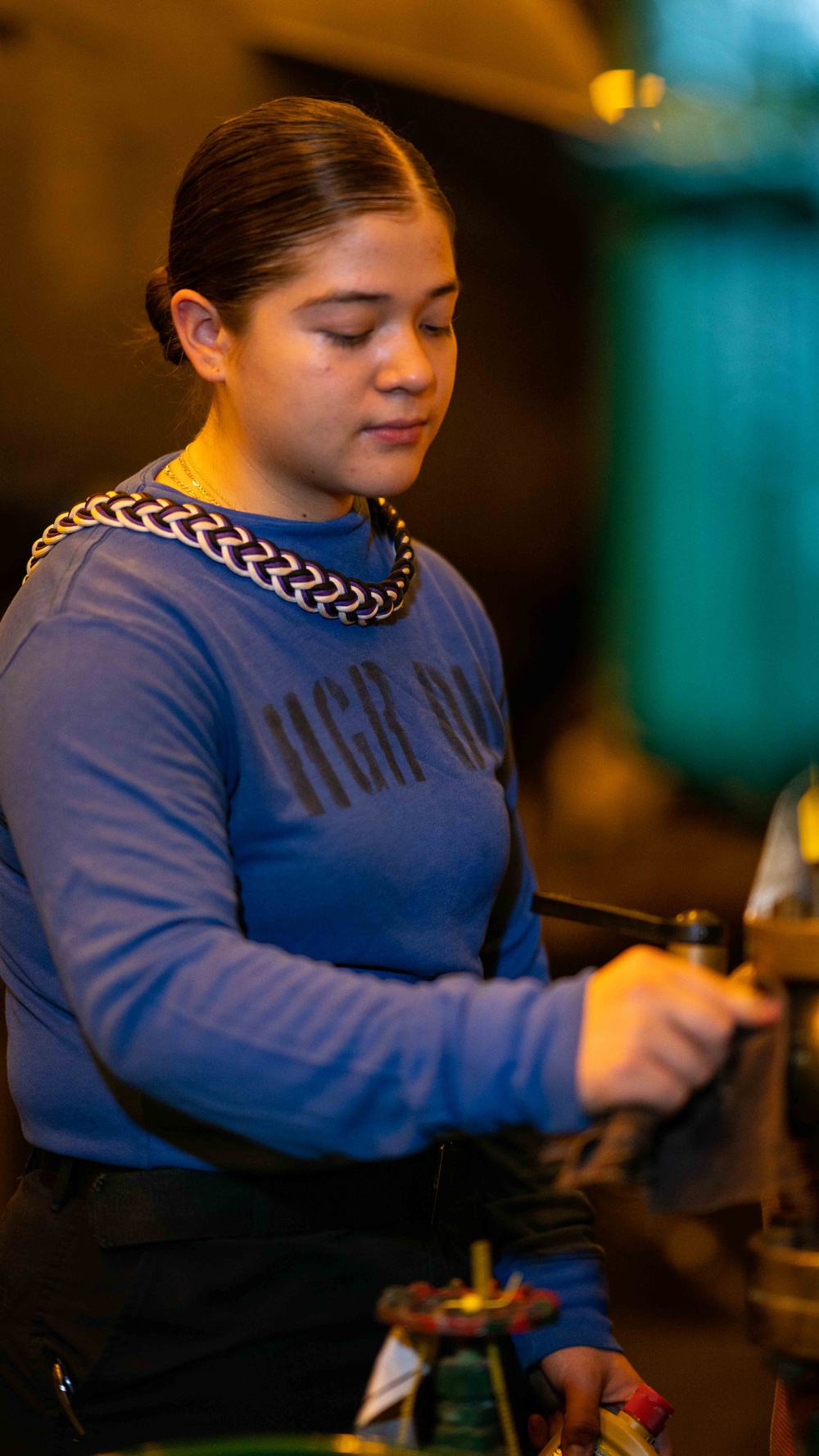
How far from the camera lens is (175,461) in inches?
44.3

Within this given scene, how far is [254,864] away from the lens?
3.17 feet

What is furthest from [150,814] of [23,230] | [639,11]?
[639,11]

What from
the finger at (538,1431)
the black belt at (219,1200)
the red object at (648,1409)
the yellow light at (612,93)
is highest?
the yellow light at (612,93)

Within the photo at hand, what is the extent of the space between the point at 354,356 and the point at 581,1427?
29.3 inches

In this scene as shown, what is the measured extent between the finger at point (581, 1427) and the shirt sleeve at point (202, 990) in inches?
15.1

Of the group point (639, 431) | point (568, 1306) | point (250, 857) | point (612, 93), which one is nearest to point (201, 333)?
point (250, 857)

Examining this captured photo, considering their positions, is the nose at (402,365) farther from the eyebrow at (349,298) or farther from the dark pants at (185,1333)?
the dark pants at (185,1333)

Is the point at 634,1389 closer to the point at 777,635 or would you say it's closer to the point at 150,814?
the point at 150,814

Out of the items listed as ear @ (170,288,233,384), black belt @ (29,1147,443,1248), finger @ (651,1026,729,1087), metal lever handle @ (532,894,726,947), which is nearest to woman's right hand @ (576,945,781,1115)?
finger @ (651,1026,729,1087)

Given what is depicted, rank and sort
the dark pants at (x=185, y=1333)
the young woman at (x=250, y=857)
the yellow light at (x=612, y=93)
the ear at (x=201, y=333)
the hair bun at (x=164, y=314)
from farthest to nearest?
the yellow light at (x=612, y=93)
the hair bun at (x=164, y=314)
the ear at (x=201, y=333)
the dark pants at (x=185, y=1333)
the young woman at (x=250, y=857)

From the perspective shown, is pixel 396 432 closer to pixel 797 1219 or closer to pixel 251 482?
pixel 251 482

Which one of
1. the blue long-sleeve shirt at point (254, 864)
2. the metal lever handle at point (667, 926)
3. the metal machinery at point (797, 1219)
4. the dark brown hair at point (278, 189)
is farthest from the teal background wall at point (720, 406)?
the metal machinery at point (797, 1219)

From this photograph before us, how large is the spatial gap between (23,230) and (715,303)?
4.56 feet

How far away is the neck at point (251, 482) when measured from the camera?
3.52ft
